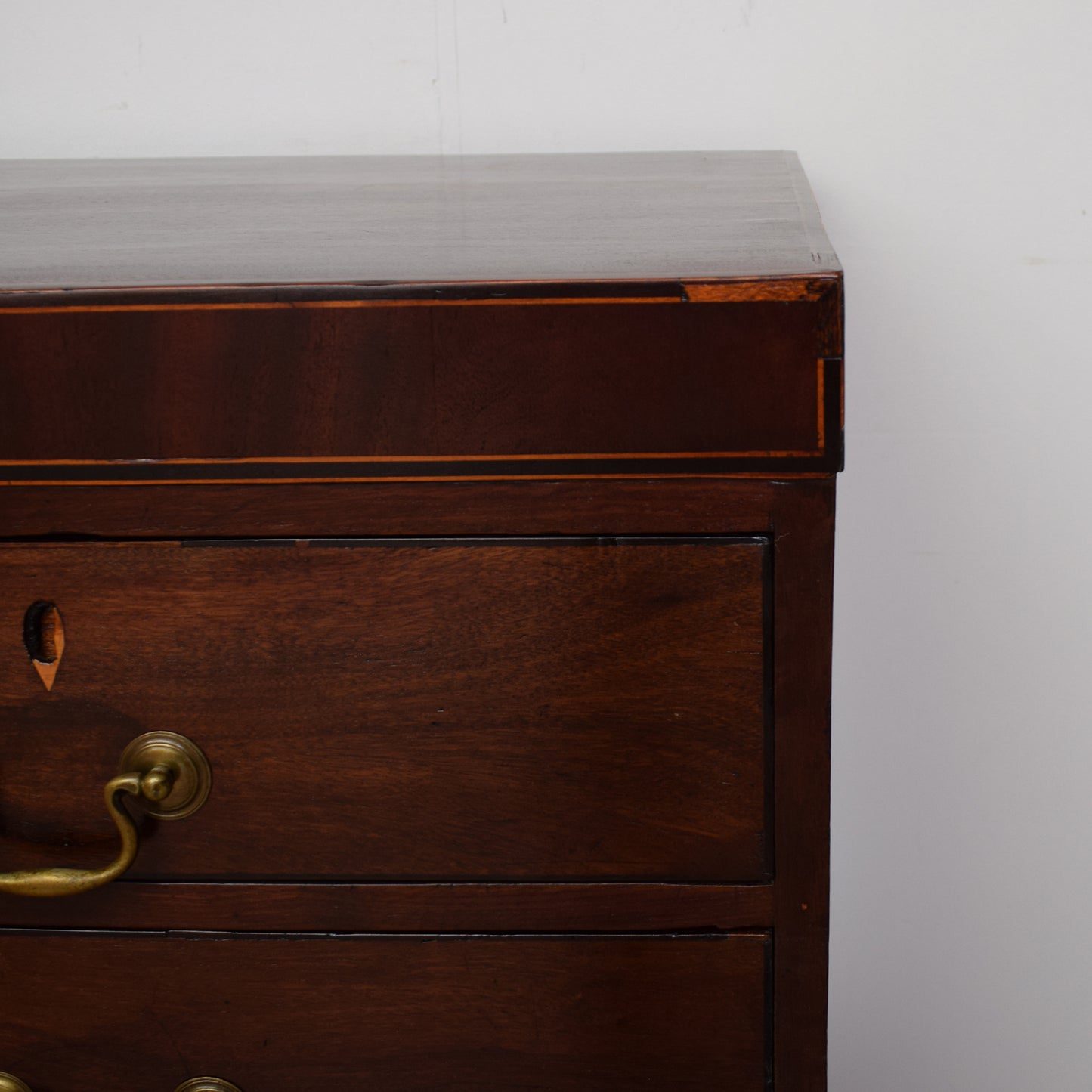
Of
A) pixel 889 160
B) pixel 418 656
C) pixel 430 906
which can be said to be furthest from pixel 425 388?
pixel 889 160

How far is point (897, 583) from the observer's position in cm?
86

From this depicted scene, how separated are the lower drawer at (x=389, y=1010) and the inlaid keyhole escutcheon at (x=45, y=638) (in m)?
0.11

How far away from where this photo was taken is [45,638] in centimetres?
42

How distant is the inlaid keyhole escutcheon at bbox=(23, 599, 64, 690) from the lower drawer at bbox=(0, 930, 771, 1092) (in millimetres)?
113

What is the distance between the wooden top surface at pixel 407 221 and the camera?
0.39 metres

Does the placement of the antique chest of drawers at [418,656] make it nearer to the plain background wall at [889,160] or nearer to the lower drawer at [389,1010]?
the lower drawer at [389,1010]

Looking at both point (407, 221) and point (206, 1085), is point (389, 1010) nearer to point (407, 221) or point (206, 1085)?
point (206, 1085)

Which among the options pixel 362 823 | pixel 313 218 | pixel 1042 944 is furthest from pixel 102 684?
pixel 1042 944

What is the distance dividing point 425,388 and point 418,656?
3.9 inches

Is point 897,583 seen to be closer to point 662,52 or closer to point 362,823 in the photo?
point 662,52

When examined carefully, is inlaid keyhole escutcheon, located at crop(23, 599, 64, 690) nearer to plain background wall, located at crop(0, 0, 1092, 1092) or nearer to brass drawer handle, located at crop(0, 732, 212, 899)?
brass drawer handle, located at crop(0, 732, 212, 899)

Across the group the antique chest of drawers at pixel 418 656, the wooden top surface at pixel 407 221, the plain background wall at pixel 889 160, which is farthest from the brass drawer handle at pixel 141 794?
the plain background wall at pixel 889 160

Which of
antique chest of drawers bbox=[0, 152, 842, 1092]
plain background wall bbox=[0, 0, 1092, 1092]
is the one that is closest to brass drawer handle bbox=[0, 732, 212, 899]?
antique chest of drawers bbox=[0, 152, 842, 1092]

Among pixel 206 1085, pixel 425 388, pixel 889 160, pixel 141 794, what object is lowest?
pixel 206 1085
